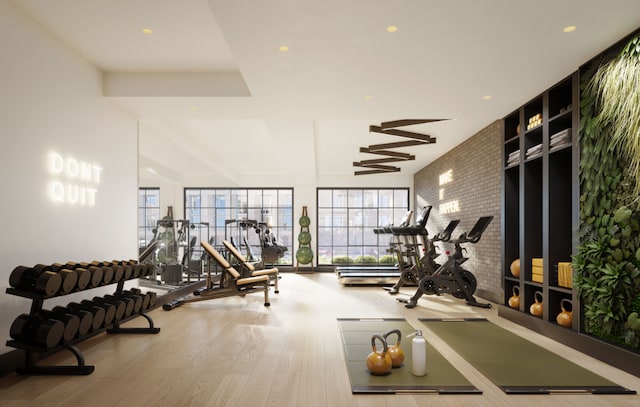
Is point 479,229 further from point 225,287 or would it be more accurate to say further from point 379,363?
point 225,287

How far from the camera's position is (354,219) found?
13953mm

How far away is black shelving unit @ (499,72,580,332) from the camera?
15.6 ft

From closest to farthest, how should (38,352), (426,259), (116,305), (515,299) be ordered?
(38,352), (116,305), (515,299), (426,259)

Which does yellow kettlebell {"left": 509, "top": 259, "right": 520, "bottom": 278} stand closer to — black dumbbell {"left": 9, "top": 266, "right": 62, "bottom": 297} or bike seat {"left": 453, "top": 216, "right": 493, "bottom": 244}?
bike seat {"left": 453, "top": 216, "right": 493, "bottom": 244}

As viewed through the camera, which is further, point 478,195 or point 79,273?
point 478,195

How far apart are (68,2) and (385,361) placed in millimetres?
4118

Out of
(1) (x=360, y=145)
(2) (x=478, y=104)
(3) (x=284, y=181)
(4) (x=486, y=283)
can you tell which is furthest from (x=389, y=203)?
(2) (x=478, y=104)

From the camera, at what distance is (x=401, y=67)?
445 cm

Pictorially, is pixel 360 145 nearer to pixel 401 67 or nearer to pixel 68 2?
pixel 401 67

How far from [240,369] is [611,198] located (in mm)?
3721

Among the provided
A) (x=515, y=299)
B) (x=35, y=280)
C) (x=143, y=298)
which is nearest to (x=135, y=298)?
(x=143, y=298)

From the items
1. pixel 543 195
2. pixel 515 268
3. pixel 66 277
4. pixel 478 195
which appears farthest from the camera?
pixel 478 195

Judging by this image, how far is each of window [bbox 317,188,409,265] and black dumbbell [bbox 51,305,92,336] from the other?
10.1m

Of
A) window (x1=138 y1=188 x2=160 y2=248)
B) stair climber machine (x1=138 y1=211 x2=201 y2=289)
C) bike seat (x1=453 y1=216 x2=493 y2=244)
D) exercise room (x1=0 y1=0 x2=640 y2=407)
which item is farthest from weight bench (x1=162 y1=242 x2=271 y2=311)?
window (x1=138 y1=188 x2=160 y2=248)
